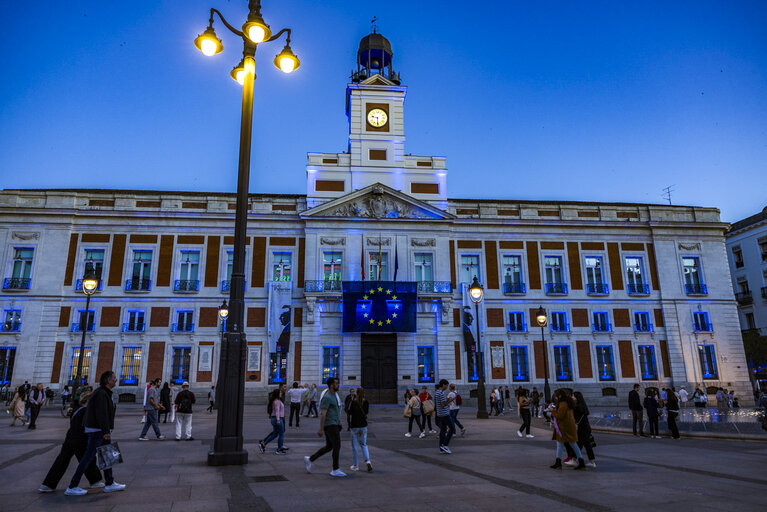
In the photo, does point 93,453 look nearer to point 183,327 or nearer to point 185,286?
point 183,327

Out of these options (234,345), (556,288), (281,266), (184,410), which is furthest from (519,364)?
(234,345)

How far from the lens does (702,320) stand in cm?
3628

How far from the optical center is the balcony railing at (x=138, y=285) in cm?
3266

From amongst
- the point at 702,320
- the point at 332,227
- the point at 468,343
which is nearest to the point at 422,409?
the point at 468,343

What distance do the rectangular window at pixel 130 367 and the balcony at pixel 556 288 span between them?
27949 mm

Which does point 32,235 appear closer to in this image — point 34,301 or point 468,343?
point 34,301

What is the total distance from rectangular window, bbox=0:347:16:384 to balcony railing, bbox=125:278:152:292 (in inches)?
293

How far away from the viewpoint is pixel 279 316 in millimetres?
32688

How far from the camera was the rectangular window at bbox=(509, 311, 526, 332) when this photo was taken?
34625mm

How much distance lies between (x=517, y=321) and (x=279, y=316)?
53.8ft

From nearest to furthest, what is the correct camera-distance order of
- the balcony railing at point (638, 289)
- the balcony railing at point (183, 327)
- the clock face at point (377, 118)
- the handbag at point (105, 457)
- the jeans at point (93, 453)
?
1. the handbag at point (105, 457)
2. the jeans at point (93, 453)
3. the balcony railing at point (183, 327)
4. the balcony railing at point (638, 289)
5. the clock face at point (377, 118)

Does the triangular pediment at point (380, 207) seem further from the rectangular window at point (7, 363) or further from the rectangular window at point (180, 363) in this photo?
the rectangular window at point (7, 363)

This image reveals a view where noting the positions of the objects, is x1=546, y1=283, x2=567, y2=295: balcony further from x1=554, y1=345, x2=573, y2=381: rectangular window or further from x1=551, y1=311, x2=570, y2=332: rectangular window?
x1=554, y1=345, x2=573, y2=381: rectangular window

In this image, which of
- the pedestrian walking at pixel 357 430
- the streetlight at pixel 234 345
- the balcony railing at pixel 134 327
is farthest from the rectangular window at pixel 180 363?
the pedestrian walking at pixel 357 430
